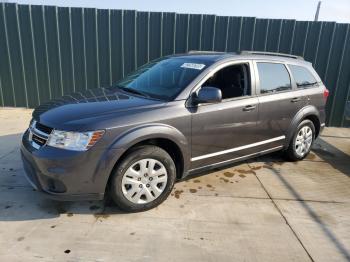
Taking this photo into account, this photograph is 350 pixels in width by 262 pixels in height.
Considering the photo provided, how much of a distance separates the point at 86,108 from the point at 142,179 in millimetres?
954

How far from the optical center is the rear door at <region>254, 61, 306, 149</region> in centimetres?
431

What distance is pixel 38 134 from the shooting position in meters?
3.21

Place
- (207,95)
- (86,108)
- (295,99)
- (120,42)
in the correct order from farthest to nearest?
(120,42) < (295,99) < (207,95) < (86,108)

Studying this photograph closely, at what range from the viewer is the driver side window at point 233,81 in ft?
13.1

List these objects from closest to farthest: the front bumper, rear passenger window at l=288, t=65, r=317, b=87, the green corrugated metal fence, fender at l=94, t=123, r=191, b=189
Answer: the front bumper → fender at l=94, t=123, r=191, b=189 → rear passenger window at l=288, t=65, r=317, b=87 → the green corrugated metal fence

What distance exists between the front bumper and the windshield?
111 centimetres

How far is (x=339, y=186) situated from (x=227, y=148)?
1789mm

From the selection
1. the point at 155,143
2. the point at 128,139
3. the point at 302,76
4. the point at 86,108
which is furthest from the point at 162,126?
the point at 302,76

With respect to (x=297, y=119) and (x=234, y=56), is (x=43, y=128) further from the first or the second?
(x=297, y=119)

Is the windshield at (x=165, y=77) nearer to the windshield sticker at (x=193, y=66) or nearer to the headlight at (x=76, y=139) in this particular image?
the windshield sticker at (x=193, y=66)

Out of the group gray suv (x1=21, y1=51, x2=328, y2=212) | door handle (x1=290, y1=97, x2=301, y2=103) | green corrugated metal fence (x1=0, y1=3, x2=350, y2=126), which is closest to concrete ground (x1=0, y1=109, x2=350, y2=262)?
gray suv (x1=21, y1=51, x2=328, y2=212)

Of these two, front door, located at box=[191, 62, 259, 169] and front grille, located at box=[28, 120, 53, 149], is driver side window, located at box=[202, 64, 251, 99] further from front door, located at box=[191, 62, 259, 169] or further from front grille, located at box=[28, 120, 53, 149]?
front grille, located at box=[28, 120, 53, 149]

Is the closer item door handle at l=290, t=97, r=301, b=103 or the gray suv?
the gray suv

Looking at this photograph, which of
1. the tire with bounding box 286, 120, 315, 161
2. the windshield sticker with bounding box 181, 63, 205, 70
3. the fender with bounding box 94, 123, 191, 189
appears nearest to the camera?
the fender with bounding box 94, 123, 191, 189
